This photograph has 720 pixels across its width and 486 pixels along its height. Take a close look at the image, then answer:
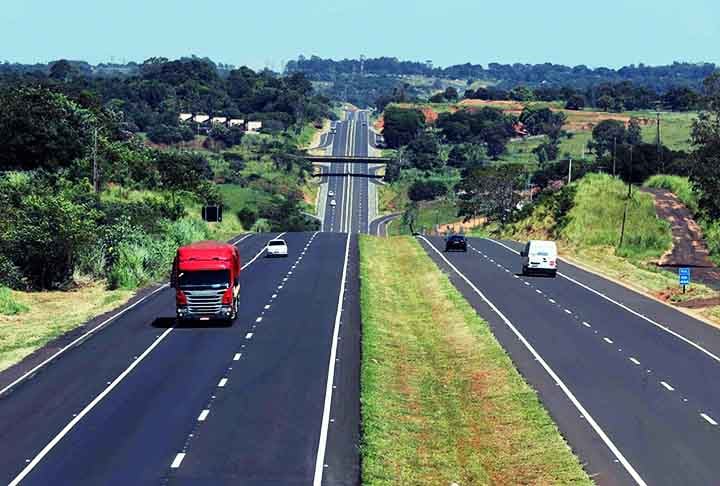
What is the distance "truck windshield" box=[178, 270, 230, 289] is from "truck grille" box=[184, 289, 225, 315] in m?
0.27

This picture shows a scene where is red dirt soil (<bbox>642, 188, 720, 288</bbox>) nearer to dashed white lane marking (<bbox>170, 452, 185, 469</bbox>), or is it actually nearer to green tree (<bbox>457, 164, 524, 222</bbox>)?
green tree (<bbox>457, 164, 524, 222</bbox>)

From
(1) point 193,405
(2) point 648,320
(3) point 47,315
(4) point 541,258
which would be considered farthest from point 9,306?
(4) point 541,258

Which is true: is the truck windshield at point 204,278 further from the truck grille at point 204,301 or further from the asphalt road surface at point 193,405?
the asphalt road surface at point 193,405

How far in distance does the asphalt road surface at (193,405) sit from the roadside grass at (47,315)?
1812 millimetres

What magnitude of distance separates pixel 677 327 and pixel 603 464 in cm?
2769

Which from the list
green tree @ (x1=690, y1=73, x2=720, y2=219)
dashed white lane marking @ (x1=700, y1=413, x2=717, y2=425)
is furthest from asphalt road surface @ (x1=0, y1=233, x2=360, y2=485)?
green tree @ (x1=690, y1=73, x2=720, y2=219)

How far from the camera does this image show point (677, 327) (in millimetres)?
55750

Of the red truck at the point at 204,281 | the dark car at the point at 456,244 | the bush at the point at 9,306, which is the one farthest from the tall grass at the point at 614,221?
the red truck at the point at 204,281

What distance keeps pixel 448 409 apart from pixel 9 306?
2698cm

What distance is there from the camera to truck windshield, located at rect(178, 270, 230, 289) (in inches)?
1981

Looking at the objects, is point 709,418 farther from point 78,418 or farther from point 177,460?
point 78,418

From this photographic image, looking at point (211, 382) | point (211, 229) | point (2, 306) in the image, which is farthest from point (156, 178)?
point (211, 382)

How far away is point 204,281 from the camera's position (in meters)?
50.5

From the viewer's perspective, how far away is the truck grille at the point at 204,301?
50.6m
